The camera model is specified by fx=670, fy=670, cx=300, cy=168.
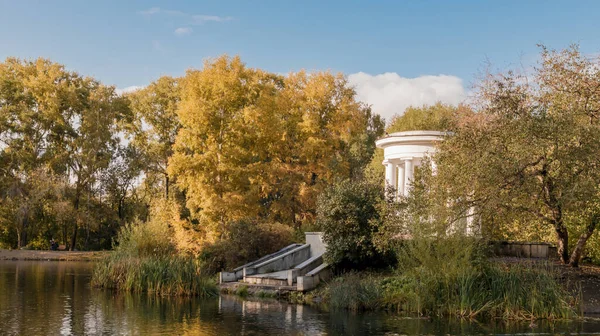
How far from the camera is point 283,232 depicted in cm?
3008

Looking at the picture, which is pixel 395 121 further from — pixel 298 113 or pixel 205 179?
pixel 205 179

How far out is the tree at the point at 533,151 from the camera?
65.3 ft

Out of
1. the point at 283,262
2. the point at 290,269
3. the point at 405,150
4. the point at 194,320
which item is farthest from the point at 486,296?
the point at 405,150

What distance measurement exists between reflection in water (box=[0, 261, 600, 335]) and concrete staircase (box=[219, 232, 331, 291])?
6.42ft

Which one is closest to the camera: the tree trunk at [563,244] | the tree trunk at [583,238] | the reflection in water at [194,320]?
the reflection in water at [194,320]

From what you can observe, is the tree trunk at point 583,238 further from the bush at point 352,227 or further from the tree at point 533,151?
the bush at point 352,227

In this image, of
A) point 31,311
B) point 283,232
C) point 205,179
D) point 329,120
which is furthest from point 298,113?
point 31,311

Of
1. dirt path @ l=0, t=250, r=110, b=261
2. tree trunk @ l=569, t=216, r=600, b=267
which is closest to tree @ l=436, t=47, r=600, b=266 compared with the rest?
tree trunk @ l=569, t=216, r=600, b=267

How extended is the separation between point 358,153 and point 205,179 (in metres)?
22.4

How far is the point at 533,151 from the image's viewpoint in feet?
65.5

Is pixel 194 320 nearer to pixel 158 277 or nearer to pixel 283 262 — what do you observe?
pixel 158 277

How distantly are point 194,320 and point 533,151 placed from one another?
36.1ft

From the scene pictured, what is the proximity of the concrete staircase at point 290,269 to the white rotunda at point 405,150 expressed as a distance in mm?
4886

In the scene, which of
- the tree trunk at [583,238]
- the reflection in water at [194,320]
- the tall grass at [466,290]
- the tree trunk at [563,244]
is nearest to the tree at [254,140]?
the reflection in water at [194,320]
